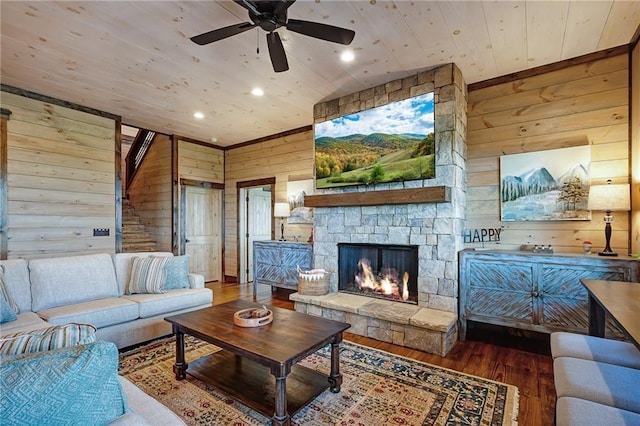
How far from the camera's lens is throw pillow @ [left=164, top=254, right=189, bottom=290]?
141 inches

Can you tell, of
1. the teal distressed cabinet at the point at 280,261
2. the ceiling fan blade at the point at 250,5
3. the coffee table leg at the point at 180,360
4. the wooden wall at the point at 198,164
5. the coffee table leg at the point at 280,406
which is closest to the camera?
the coffee table leg at the point at 280,406

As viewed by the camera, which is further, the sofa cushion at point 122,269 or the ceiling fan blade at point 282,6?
the sofa cushion at point 122,269

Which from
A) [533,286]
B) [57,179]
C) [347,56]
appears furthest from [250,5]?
[57,179]

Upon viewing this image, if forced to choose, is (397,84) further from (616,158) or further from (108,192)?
(108,192)

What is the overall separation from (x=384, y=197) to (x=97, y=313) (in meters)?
3.08

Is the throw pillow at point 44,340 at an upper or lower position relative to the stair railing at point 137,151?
lower

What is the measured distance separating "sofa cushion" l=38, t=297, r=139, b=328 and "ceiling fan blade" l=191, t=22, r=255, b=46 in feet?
8.16

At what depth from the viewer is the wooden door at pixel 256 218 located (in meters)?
6.59

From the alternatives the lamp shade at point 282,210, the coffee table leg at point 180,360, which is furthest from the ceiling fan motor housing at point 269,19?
the lamp shade at point 282,210

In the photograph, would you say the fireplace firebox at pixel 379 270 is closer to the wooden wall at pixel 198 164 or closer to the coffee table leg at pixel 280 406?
the coffee table leg at pixel 280 406

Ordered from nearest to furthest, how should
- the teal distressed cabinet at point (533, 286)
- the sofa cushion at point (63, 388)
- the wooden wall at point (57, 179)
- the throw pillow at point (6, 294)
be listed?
1. the sofa cushion at point (63, 388)
2. the throw pillow at point (6, 294)
3. the teal distressed cabinet at point (533, 286)
4. the wooden wall at point (57, 179)

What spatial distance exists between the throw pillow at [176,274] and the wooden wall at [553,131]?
3.43 m

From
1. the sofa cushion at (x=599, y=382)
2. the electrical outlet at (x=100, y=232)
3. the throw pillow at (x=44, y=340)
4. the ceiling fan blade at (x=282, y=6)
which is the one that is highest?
the ceiling fan blade at (x=282, y=6)

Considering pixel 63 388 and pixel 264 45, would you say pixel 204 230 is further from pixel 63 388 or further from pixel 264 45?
pixel 63 388
